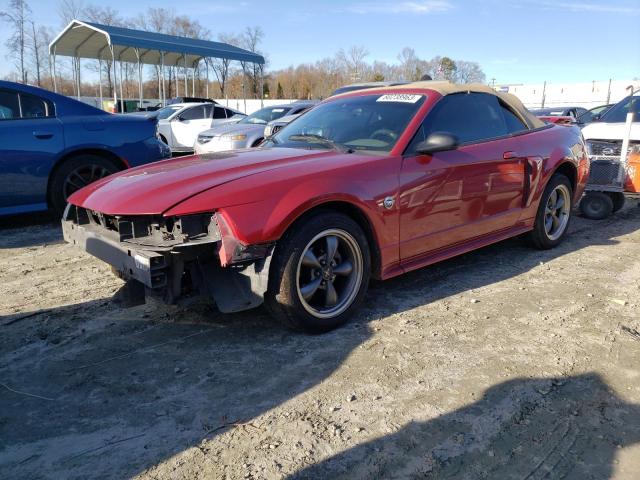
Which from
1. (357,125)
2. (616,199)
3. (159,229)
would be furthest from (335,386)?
(616,199)

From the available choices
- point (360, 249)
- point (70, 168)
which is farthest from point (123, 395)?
point (70, 168)

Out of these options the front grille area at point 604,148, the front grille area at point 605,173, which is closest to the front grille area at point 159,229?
the front grille area at point 605,173

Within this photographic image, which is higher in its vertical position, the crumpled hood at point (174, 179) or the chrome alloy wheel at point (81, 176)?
the crumpled hood at point (174, 179)

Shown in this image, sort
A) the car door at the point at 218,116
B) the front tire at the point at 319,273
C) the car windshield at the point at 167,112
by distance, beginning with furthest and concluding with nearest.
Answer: the car windshield at the point at 167,112
the car door at the point at 218,116
the front tire at the point at 319,273

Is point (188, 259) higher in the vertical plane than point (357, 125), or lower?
lower

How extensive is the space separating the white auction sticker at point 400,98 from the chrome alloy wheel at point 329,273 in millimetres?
1410

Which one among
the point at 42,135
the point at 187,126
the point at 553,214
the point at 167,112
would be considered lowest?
the point at 553,214

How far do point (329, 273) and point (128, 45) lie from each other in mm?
18729

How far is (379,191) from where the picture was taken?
3.46 meters

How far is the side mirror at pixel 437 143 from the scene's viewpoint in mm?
3645

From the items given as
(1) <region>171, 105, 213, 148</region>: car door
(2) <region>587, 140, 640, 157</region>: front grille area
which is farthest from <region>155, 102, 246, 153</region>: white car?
(2) <region>587, 140, 640, 157</region>: front grille area

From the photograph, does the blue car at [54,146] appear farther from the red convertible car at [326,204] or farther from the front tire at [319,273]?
the front tire at [319,273]

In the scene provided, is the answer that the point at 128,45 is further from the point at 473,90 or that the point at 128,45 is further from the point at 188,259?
the point at 188,259

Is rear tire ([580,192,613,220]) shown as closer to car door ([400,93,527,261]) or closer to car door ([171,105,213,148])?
car door ([400,93,527,261])
